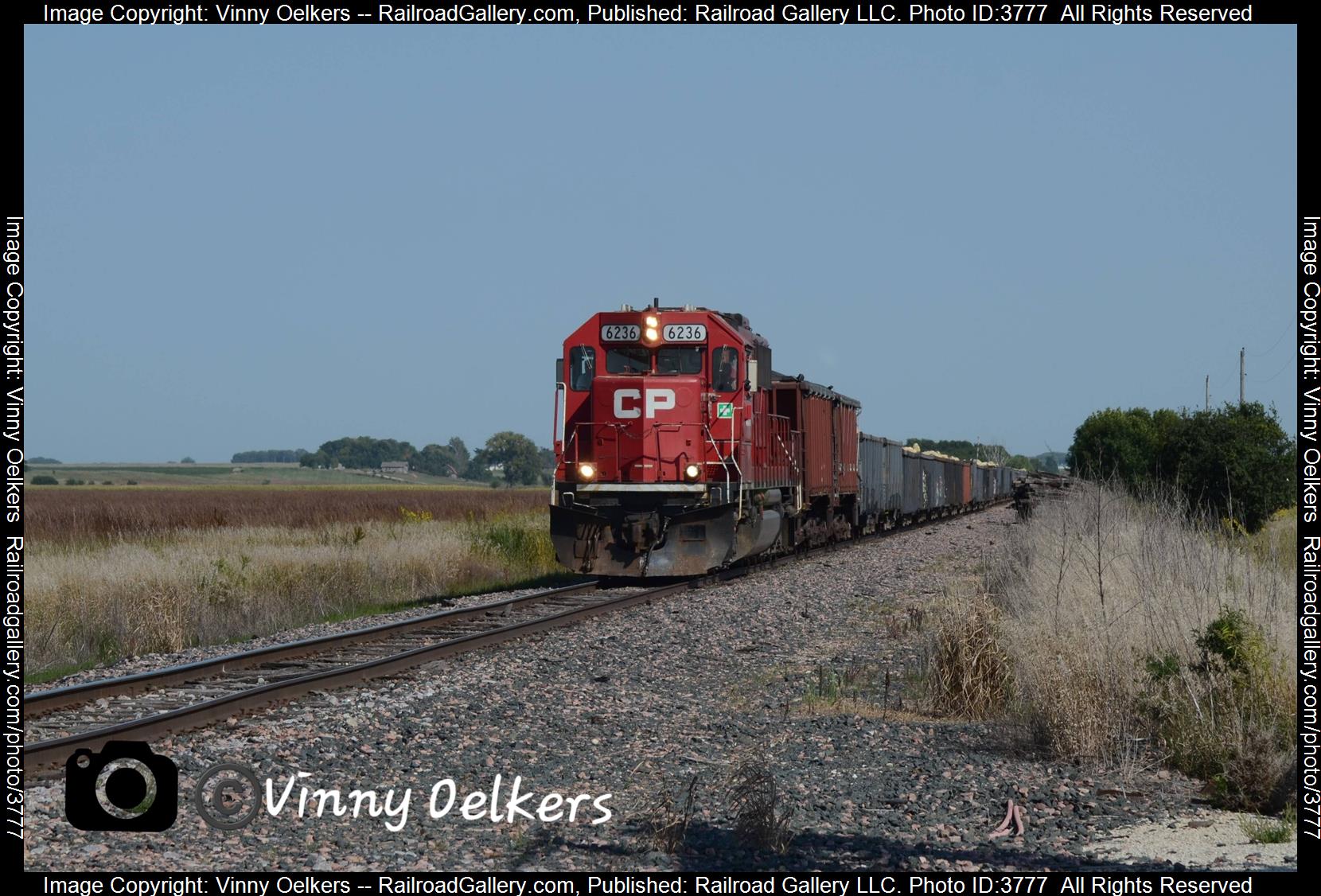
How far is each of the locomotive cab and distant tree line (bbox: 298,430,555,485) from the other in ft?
378

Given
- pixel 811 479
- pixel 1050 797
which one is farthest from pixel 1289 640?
pixel 811 479

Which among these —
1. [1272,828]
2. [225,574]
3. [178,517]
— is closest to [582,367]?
[225,574]

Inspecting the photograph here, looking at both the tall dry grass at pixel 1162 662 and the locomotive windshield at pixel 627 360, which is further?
the locomotive windshield at pixel 627 360

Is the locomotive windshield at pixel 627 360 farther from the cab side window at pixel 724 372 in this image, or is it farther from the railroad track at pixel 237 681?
the railroad track at pixel 237 681

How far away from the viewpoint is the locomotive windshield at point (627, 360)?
18109 millimetres

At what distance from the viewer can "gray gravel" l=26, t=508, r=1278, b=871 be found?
18.2ft

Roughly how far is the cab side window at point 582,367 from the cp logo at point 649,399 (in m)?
0.59

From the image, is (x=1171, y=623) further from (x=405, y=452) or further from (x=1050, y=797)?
(x=405, y=452)

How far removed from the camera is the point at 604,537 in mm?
17578

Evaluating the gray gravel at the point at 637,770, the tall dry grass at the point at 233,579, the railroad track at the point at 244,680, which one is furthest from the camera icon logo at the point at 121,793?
the tall dry grass at the point at 233,579

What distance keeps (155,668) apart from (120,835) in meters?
5.67

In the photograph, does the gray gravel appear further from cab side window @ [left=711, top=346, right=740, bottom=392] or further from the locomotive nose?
cab side window @ [left=711, top=346, right=740, bottom=392]

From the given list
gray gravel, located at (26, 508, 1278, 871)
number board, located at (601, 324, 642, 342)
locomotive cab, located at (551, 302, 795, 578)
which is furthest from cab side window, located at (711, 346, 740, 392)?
gray gravel, located at (26, 508, 1278, 871)

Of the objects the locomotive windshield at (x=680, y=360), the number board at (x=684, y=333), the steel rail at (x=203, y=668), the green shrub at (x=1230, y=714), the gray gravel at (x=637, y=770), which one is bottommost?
the gray gravel at (x=637, y=770)
